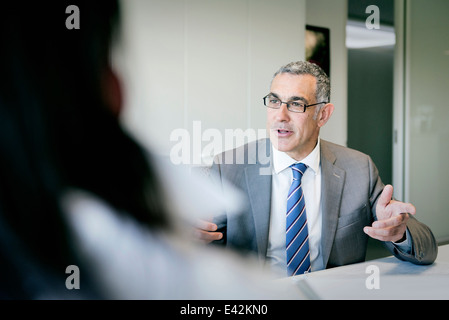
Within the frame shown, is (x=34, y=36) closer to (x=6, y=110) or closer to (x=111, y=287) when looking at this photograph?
(x=6, y=110)

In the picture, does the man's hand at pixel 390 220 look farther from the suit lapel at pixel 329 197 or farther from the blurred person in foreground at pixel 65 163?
the blurred person in foreground at pixel 65 163

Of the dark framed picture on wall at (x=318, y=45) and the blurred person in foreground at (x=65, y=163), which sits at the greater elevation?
the dark framed picture on wall at (x=318, y=45)

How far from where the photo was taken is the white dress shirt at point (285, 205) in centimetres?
98

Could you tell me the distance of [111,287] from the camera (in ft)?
1.15

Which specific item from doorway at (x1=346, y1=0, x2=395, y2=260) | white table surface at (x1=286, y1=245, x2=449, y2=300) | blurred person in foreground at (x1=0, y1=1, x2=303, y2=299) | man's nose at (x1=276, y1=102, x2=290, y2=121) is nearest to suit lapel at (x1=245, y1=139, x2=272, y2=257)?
man's nose at (x1=276, y1=102, x2=290, y2=121)

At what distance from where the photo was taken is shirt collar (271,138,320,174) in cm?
105

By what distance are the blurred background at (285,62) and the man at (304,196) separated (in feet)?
0.73

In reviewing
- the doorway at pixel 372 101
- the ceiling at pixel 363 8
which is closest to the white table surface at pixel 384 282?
the ceiling at pixel 363 8

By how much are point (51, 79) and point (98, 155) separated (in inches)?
2.6

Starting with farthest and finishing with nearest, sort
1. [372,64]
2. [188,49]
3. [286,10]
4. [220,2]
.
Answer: [372,64] < [286,10] < [220,2] < [188,49]

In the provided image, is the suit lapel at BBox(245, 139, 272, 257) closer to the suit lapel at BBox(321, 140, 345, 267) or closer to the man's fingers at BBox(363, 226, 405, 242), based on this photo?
the suit lapel at BBox(321, 140, 345, 267)

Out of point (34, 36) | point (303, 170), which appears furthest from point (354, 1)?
point (34, 36)

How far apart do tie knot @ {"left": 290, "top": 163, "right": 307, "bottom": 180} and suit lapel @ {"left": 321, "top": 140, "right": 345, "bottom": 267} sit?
0.17 ft
